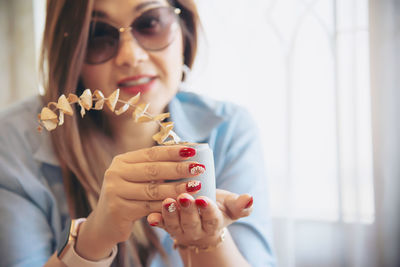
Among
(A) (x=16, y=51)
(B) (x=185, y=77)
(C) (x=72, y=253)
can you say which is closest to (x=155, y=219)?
(C) (x=72, y=253)

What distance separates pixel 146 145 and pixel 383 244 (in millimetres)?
782

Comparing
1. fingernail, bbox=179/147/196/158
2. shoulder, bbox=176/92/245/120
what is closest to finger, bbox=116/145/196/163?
fingernail, bbox=179/147/196/158

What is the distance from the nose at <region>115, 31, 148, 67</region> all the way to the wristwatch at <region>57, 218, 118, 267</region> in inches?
12.7

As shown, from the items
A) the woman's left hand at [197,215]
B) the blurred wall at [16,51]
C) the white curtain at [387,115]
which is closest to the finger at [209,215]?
the woman's left hand at [197,215]

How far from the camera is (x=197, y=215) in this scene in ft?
1.35

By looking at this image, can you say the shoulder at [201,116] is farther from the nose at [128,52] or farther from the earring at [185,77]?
the nose at [128,52]

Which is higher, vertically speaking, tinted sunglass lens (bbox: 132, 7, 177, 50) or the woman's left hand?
tinted sunglass lens (bbox: 132, 7, 177, 50)

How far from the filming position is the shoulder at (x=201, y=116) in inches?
31.7

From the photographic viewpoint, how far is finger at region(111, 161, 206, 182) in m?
0.39

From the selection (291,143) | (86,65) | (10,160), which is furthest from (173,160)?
(291,143)

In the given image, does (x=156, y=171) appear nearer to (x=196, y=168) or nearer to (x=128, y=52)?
(x=196, y=168)

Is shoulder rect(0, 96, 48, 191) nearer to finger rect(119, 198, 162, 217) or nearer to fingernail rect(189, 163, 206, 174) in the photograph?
finger rect(119, 198, 162, 217)

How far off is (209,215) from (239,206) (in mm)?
53

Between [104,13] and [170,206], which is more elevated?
[104,13]
